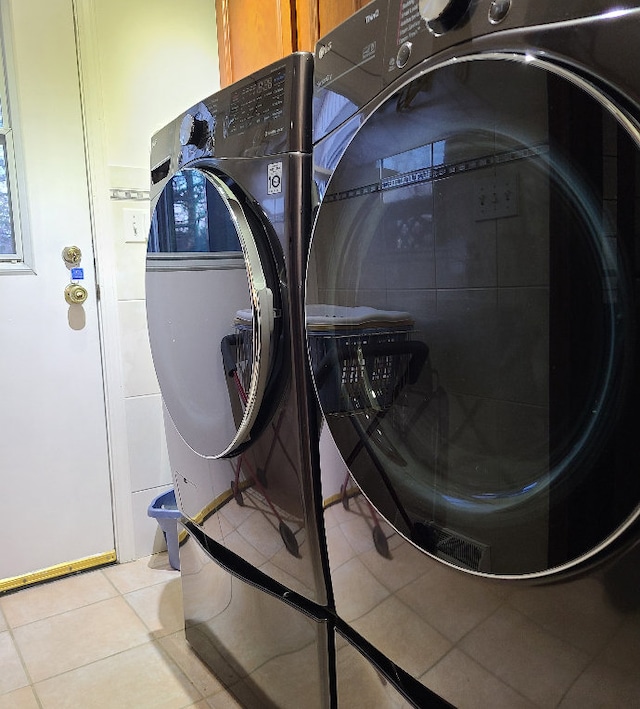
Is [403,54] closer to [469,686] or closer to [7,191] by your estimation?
[469,686]

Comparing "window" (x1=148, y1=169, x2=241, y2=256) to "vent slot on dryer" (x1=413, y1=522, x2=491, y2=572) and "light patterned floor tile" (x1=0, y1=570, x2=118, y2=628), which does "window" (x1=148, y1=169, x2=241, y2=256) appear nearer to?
"vent slot on dryer" (x1=413, y1=522, x2=491, y2=572)

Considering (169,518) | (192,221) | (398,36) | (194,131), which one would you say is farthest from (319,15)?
(169,518)

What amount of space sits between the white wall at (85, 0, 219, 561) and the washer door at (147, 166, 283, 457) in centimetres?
61

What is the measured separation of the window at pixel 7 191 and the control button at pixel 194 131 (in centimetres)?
88

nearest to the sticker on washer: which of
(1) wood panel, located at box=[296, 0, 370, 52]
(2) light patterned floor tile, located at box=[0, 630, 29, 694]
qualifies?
(1) wood panel, located at box=[296, 0, 370, 52]

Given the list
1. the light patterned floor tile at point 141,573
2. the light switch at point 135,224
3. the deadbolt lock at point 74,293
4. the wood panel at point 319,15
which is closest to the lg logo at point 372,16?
the wood panel at point 319,15

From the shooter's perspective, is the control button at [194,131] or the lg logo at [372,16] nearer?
the lg logo at [372,16]

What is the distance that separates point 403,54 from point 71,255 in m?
1.48

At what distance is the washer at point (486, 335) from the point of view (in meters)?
0.57

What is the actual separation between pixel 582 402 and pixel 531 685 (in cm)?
35

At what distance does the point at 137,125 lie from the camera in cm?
200

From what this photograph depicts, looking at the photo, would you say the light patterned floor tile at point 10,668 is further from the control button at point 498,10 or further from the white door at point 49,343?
the control button at point 498,10

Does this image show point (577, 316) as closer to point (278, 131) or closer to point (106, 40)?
point (278, 131)

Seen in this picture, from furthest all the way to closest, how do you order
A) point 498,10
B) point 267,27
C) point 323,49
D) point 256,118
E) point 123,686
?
point 267,27
point 123,686
point 256,118
point 323,49
point 498,10
